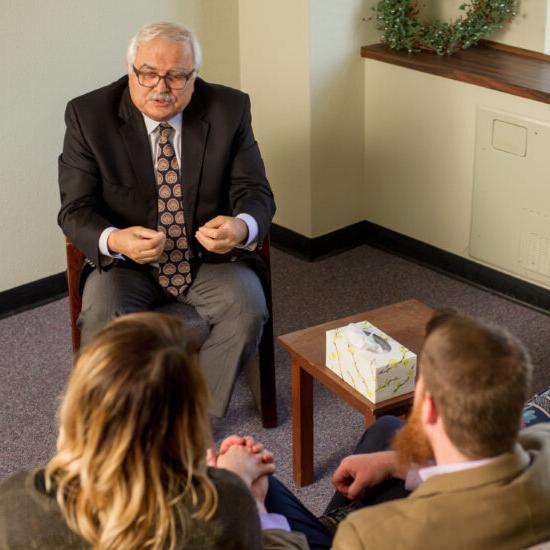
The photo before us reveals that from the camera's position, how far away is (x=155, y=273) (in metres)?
2.96

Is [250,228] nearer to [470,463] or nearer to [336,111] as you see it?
[336,111]

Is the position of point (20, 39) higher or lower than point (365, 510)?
higher

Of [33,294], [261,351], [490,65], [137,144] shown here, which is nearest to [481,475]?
[261,351]

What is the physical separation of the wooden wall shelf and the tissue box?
1.35 metres

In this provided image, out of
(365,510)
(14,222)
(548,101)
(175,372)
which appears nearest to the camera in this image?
(175,372)

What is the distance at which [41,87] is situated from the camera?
11.7 ft

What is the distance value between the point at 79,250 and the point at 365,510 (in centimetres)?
156

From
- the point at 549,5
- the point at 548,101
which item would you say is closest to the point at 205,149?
the point at 548,101

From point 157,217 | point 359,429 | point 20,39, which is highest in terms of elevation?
point 20,39

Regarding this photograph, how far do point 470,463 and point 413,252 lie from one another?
8.72 feet

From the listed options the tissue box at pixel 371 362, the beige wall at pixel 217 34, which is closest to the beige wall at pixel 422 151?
the beige wall at pixel 217 34

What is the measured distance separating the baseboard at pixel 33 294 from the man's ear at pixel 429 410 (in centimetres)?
248

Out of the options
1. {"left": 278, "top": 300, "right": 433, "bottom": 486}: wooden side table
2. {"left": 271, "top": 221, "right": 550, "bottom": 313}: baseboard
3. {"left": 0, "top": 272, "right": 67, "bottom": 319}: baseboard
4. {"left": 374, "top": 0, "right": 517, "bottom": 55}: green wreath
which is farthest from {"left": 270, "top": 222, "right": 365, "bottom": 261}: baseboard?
{"left": 278, "top": 300, "right": 433, "bottom": 486}: wooden side table

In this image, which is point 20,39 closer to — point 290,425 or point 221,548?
point 290,425
